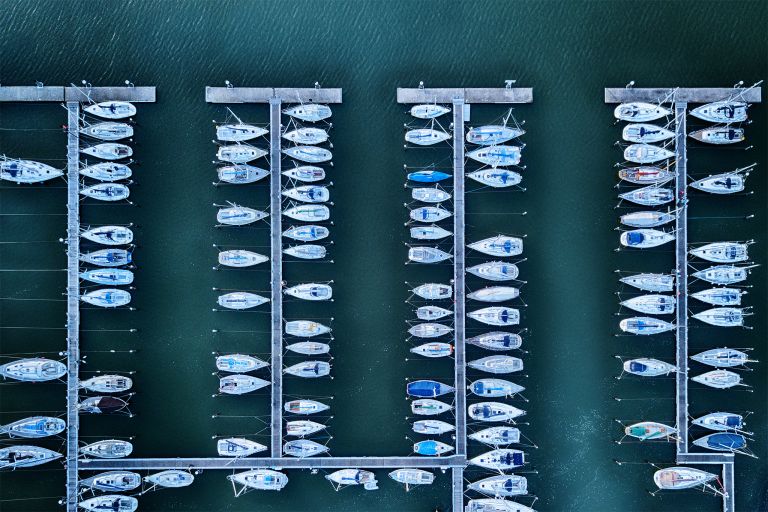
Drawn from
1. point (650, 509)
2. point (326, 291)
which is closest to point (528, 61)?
point (326, 291)

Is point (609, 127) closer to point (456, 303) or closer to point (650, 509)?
point (456, 303)

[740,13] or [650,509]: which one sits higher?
[740,13]

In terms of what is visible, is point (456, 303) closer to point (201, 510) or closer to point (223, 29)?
point (201, 510)

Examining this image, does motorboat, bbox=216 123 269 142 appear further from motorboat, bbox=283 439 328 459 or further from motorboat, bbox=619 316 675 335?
motorboat, bbox=619 316 675 335

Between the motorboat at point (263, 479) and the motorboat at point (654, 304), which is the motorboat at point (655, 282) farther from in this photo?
the motorboat at point (263, 479)

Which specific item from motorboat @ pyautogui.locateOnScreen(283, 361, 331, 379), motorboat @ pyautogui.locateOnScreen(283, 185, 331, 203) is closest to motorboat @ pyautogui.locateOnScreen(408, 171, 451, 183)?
motorboat @ pyautogui.locateOnScreen(283, 185, 331, 203)

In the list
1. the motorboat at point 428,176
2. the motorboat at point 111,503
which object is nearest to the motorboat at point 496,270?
the motorboat at point 428,176

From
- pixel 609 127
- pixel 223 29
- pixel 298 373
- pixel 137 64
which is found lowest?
pixel 298 373
